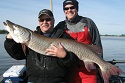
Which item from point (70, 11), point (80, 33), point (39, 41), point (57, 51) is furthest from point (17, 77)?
point (70, 11)

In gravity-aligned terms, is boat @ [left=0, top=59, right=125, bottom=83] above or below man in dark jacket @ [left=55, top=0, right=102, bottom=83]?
below

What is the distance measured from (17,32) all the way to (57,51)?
0.84 meters

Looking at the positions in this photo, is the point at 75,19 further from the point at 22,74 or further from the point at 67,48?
the point at 22,74

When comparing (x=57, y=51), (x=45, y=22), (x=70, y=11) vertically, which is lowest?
(x=57, y=51)

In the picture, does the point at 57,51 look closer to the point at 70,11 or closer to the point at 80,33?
the point at 80,33

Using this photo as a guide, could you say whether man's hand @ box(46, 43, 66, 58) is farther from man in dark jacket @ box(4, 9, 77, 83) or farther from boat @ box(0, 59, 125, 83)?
boat @ box(0, 59, 125, 83)

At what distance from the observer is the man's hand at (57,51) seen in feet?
12.9

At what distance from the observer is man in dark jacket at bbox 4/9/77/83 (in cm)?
398

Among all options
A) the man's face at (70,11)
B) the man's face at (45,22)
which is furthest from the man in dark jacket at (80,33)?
the man's face at (45,22)

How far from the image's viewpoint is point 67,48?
13.4ft

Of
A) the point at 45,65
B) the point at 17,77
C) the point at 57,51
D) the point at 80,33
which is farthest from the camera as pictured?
the point at 17,77

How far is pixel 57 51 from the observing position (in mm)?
3920

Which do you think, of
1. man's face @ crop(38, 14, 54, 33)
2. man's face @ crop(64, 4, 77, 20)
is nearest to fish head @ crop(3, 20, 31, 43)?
man's face @ crop(38, 14, 54, 33)

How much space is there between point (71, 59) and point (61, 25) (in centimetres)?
99
